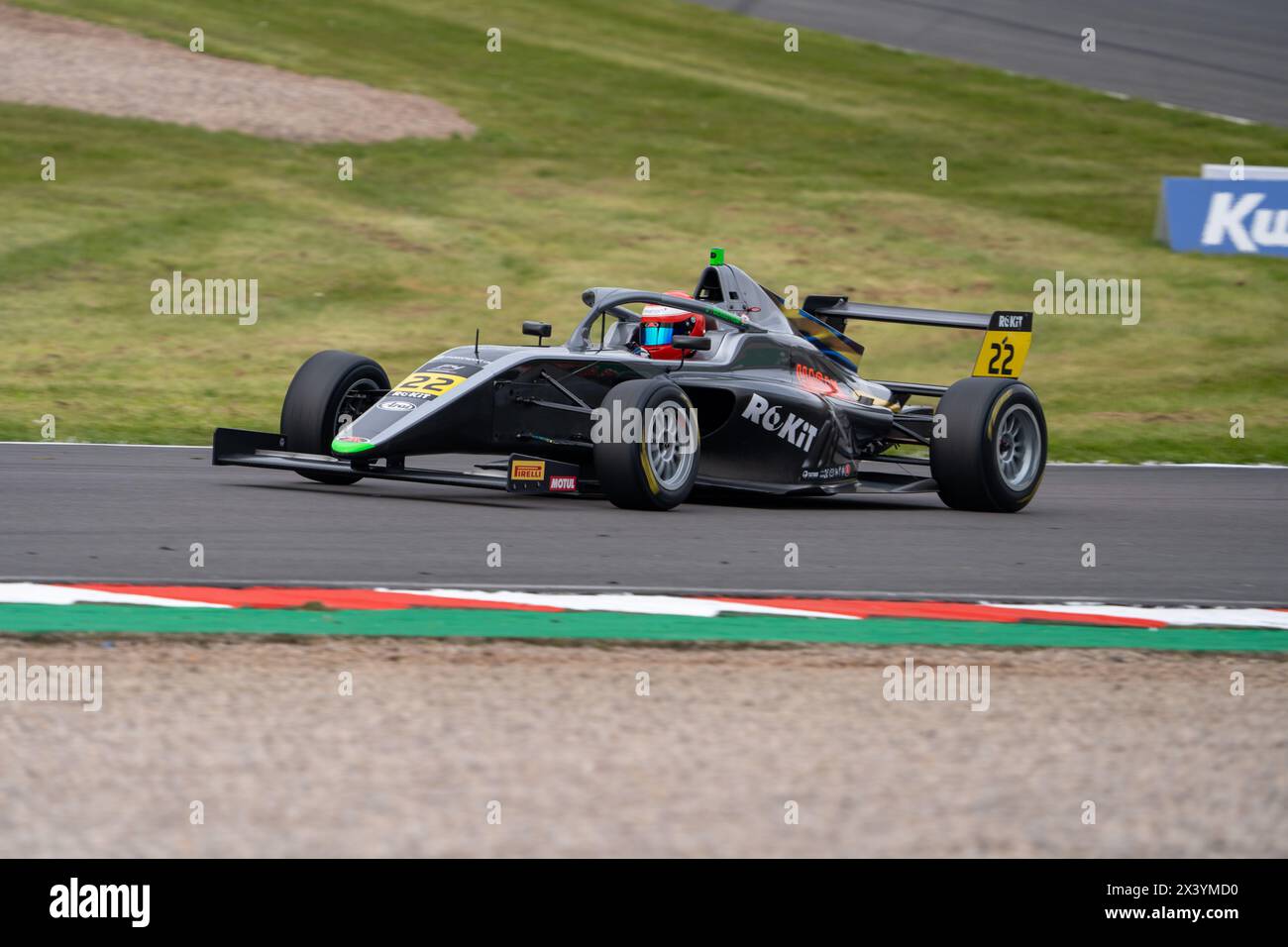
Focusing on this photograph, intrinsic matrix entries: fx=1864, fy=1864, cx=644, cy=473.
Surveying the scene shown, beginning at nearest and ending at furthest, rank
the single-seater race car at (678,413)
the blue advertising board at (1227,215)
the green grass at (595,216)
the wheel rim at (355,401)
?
1. the single-seater race car at (678,413)
2. the wheel rim at (355,401)
3. the green grass at (595,216)
4. the blue advertising board at (1227,215)

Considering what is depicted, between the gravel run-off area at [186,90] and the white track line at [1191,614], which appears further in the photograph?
the gravel run-off area at [186,90]

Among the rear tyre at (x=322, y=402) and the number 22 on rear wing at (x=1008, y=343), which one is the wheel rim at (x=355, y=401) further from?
the number 22 on rear wing at (x=1008, y=343)

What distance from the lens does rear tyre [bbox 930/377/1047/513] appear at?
1084 centimetres

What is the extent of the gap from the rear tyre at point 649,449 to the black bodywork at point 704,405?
1.04 ft

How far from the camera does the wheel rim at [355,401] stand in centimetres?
1061

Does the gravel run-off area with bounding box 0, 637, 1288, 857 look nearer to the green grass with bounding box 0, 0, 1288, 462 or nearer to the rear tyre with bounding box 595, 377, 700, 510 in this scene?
the rear tyre with bounding box 595, 377, 700, 510

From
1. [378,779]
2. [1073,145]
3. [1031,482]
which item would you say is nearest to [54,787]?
[378,779]

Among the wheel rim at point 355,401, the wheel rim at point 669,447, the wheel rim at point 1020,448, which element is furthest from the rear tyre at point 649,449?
the wheel rim at point 1020,448

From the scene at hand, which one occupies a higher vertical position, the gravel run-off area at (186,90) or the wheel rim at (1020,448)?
the gravel run-off area at (186,90)

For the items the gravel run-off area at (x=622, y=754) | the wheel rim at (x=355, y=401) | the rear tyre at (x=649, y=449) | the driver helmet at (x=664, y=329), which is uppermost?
the driver helmet at (x=664, y=329)

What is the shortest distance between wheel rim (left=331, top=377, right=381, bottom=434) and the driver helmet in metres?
1.60

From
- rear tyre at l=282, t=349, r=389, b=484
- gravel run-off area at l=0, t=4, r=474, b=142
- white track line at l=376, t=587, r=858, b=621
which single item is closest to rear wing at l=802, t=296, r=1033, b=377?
rear tyre at l=282, t=349, r=389, b=484

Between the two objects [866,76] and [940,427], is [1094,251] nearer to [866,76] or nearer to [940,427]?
[866,76]

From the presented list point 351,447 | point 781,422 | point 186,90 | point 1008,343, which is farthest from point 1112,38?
point 351,447
